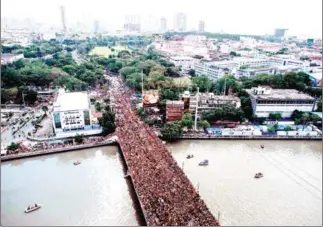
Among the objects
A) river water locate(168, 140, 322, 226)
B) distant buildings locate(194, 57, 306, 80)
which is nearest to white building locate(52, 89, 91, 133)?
river water locate(168, 140, 322, 226)

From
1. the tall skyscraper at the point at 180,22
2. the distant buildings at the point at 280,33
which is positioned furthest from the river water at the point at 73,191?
the distant buildings at the point at 280,33

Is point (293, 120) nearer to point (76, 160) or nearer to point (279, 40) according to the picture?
point (76, 160)

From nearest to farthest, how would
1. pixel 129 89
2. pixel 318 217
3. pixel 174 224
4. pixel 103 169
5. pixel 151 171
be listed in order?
pixel 174 224, pixel 318 217, pixel 151 171, pixel 103 169, pixel 129 89

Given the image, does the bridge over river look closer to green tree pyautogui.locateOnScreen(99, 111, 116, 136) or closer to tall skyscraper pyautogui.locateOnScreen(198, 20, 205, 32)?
green tree pyautogui.locateOnScreen(99, 111, 116, 136)

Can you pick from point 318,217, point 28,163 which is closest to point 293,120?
point 318,217

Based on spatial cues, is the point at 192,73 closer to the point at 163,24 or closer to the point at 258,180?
the point at 258,180

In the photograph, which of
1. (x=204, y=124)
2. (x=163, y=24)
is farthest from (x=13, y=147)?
(x=163, y=24)
